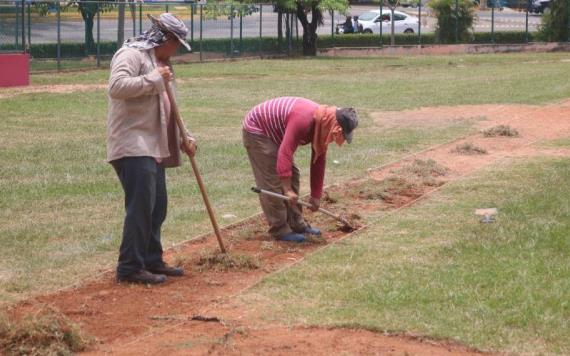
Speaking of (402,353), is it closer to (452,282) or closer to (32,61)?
(452,282)

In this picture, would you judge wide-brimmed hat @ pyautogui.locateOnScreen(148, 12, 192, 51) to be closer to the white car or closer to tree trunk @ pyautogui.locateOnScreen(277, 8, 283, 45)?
tree trunk @ pyautogui.locateOnScreen(277, 8, 283, 45)

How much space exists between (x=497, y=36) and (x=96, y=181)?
35.5 m

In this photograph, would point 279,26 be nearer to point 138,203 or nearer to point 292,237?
point 292,237

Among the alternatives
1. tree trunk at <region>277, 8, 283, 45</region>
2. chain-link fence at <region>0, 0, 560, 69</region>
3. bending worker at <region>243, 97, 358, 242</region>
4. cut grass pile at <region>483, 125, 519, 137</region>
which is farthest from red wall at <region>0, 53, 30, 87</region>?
bending worker at <region>243, 97, 358, 242</region>

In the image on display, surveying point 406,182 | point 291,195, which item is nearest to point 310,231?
point 291,195

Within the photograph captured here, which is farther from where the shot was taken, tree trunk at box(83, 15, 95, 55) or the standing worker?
tree trunk at box(83, 15, 95, 55)

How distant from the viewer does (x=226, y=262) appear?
26.8 ft

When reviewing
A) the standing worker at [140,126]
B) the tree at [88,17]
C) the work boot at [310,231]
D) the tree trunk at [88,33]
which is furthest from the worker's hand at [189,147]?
the tree trunk at [88,33]

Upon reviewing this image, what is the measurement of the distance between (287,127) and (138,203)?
65.0 inches

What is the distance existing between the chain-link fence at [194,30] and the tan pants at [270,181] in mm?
18607

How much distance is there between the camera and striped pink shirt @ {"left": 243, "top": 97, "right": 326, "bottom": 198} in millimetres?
8539

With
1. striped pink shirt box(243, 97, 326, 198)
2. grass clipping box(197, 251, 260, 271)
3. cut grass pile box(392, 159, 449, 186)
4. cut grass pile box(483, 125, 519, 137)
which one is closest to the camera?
grass clipping box(197, 251, 260, 271)

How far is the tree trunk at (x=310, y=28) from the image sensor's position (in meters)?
40.0

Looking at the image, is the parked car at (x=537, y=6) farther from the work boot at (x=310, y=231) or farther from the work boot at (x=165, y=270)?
the work boot at (x=165, y=270)
